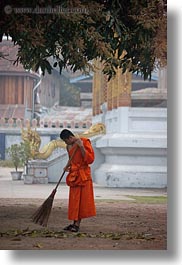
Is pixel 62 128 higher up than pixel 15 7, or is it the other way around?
A: pixel 15 7

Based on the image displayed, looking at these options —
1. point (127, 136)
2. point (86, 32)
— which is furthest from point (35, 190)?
point (86, 32)

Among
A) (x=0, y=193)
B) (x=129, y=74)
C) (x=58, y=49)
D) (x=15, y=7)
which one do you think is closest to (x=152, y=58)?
(x=129, y=74)

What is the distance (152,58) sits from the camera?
14.9 ft

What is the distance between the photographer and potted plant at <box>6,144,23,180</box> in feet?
14.8

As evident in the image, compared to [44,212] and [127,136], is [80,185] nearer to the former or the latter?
[44,212]

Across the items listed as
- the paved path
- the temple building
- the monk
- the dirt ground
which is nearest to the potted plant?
the paved path

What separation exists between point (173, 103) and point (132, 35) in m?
0.53

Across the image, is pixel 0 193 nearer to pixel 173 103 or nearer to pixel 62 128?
pixel 62 128

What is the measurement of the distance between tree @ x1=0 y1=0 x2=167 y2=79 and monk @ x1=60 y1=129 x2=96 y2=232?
532 millimetres

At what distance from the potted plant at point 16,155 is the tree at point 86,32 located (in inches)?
21.3

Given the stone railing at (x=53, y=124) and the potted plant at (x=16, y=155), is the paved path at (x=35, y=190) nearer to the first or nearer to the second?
the potted plant at (x=16, y=155)

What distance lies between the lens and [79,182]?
175 inches

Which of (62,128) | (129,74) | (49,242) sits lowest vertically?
(49,242)

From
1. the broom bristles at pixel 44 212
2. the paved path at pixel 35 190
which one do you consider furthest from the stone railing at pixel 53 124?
the broom bristles at pixel 44 212
